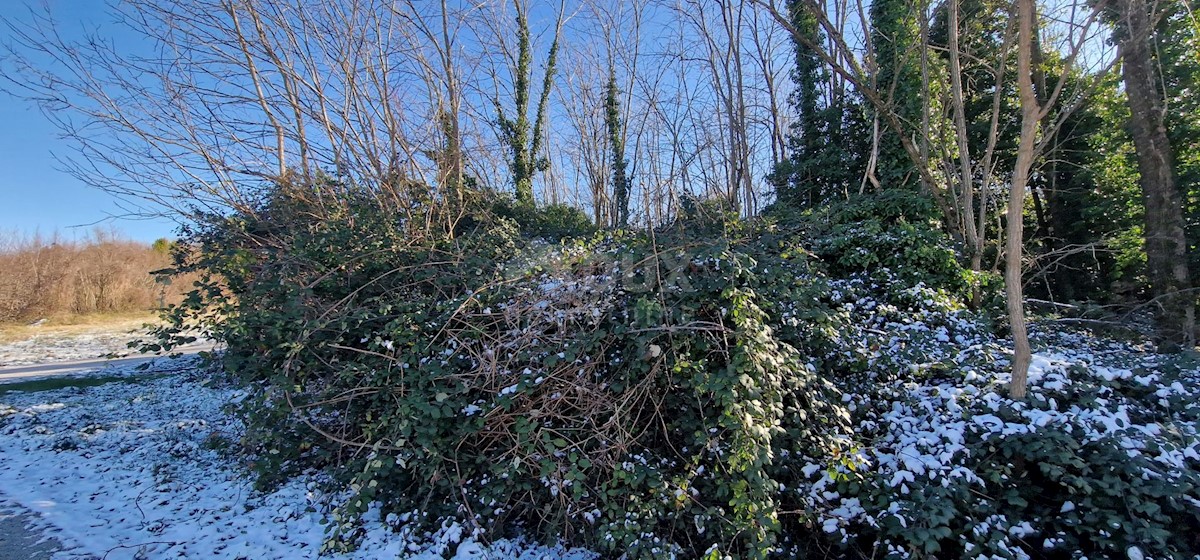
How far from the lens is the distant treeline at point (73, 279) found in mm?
16172

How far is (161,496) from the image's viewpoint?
3.76 metres

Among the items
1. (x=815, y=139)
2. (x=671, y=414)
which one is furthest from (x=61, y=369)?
(x=815, y=139)

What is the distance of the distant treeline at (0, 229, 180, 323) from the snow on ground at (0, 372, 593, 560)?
42.1ft

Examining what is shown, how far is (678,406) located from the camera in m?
2.97

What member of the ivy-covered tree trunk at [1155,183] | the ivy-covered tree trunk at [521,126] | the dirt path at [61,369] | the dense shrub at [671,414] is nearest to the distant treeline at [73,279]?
the dirt path at [61,369]

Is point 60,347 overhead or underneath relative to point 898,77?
underneath

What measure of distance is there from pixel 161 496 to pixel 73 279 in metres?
20.4

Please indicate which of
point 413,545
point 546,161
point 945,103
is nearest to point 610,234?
point 413,545

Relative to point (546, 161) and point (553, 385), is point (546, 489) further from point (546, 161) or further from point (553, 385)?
point (546, 161)

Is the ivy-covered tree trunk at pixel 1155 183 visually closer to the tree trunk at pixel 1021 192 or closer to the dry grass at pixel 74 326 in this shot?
the tree trunk at pixel 1021 192

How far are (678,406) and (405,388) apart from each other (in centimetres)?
180

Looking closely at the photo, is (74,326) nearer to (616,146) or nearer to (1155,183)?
(616,146)

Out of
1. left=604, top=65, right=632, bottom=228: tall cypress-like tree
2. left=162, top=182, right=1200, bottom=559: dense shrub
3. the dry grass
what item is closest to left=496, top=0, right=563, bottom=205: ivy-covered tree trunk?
left=604, top=65, right=632, bottom=228: tall cypress-like tree

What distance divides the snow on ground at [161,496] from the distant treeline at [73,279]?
1285 centimetres
